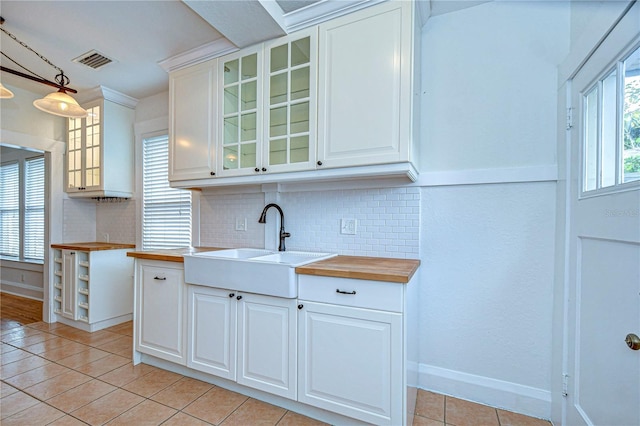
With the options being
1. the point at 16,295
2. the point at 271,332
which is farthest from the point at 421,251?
the point at 16,295

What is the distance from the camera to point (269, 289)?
172 cm

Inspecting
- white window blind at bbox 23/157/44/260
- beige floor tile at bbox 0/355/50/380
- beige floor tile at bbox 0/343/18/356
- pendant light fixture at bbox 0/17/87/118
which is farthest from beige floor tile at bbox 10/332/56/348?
pendant light fixture at bbox 0/17/87/118

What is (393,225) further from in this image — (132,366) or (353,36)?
(132,366)

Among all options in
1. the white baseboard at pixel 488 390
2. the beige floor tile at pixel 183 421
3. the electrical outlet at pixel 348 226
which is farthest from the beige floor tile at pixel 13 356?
the white baseboard at pixel 488 390

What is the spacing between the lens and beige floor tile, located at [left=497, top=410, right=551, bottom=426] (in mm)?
1673

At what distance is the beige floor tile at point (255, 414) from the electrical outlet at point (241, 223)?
134 cm

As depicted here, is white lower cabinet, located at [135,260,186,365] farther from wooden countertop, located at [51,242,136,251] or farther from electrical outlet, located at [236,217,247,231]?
wooden countertop, located at [51,242,136,251]

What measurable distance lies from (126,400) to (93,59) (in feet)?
9.20

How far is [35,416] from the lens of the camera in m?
1.71

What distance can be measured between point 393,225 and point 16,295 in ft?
19.5

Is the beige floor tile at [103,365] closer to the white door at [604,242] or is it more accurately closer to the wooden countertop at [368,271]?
the wooden countertop at [368,271]

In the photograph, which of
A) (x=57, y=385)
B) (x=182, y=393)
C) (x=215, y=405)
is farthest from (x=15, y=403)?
(x=215, y=405)

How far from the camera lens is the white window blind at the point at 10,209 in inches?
185

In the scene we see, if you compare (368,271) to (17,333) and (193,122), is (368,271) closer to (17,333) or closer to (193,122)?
(193,122)
